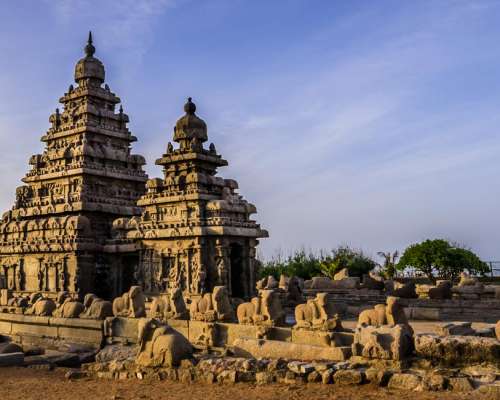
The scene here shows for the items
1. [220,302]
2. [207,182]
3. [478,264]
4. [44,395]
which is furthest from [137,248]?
[478,264]

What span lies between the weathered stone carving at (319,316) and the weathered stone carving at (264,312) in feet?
2.18

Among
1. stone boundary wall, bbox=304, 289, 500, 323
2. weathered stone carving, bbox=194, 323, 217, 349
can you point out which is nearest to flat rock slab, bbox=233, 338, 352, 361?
weathered stone carving, bbox=194, 323, 217, 349

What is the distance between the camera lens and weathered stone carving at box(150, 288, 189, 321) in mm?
12844

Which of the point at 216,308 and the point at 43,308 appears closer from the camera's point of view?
the point at 216,308

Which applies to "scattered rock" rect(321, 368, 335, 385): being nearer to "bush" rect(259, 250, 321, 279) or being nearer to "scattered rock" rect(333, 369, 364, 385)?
"scattered rock" rect(333, 369, 364, 385)

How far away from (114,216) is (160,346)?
42.4 feet

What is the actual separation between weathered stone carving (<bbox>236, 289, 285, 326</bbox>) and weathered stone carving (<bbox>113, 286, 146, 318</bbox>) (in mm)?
3322

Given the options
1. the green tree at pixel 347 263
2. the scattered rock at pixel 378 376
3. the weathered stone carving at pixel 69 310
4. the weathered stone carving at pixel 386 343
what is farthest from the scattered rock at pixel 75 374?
the green tree at pixel 347 263

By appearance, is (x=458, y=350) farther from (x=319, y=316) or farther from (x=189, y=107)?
(x=189, y=107)

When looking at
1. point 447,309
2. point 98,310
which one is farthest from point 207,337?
point 447,309

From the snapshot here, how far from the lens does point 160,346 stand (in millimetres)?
9836

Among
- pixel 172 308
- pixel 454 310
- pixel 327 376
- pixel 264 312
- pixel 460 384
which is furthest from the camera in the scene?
pixel 454 310

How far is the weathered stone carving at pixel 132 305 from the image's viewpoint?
1348 cm

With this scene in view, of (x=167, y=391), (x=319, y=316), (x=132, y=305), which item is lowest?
(x=167, y=391)
